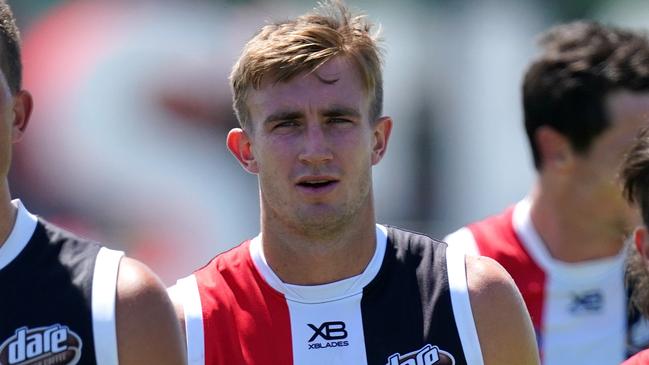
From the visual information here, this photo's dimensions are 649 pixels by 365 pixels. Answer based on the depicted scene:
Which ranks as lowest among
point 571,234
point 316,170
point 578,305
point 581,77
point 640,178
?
point 578,305

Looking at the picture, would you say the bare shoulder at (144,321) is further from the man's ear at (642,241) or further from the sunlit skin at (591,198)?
the sunlit skin at (591,198)

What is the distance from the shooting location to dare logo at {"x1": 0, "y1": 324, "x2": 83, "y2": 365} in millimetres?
3020

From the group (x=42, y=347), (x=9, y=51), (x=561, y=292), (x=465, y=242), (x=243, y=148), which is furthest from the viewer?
(x=561, y=292)

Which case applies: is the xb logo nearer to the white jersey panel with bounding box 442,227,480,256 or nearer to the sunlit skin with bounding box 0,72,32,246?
the sunlit skin with bounding box 0,72,32,246

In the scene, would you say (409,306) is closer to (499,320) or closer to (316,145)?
(499,320)

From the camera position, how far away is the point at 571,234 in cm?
506

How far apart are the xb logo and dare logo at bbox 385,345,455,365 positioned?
17 centimetres

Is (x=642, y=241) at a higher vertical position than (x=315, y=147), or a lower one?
lower

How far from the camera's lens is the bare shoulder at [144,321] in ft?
10.0

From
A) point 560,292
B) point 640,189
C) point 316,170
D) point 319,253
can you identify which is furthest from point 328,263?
point 560,292

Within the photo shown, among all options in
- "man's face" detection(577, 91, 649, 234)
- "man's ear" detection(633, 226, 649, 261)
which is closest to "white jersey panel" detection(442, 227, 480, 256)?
"man's face" detection(577, 91, 649, 234)

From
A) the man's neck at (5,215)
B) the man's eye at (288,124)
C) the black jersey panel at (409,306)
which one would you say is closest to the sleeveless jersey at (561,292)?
the black jersey panel at (409,306)

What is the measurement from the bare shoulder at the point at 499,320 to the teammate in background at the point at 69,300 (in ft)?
2.54

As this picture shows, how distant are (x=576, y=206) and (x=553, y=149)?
0.32 meters
